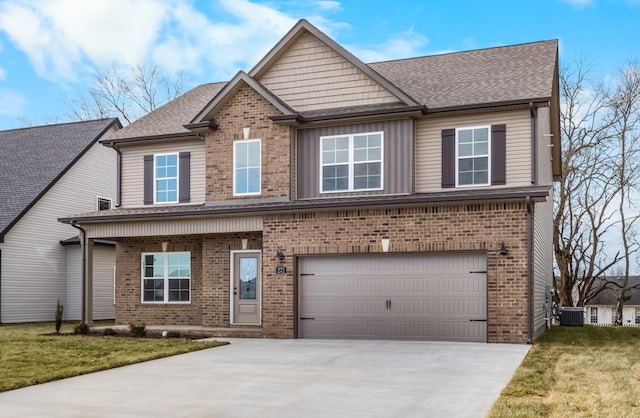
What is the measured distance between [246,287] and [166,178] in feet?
14.4

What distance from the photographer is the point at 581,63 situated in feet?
115

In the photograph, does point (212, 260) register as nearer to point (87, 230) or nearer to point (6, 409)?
point (87, 230)

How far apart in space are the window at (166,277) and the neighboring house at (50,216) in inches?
243

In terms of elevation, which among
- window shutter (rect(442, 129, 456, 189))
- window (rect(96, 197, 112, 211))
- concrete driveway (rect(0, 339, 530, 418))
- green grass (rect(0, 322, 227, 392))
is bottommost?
green grass (rect(0, 322, 227, 392))

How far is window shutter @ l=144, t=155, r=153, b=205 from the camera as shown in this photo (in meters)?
21.6

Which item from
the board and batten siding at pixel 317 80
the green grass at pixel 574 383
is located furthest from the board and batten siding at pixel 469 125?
the green grass at pixel 574 383

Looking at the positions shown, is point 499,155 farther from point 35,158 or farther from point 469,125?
point 35,158

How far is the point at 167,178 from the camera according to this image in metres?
21.6

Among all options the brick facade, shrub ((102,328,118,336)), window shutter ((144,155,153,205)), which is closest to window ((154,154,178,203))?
window shutter ((144,155,153,205))

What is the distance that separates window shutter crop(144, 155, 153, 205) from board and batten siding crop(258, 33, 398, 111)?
14.9 feet

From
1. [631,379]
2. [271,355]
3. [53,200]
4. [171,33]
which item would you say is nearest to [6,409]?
[271,355]

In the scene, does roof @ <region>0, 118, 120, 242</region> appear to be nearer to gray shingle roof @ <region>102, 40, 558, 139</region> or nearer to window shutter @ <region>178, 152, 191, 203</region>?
gray shingle roof @ <region>102, 40, 558, 139</region>

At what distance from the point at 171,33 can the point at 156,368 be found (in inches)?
890

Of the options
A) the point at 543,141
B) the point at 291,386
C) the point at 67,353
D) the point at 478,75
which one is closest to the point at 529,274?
the point at 543,141
